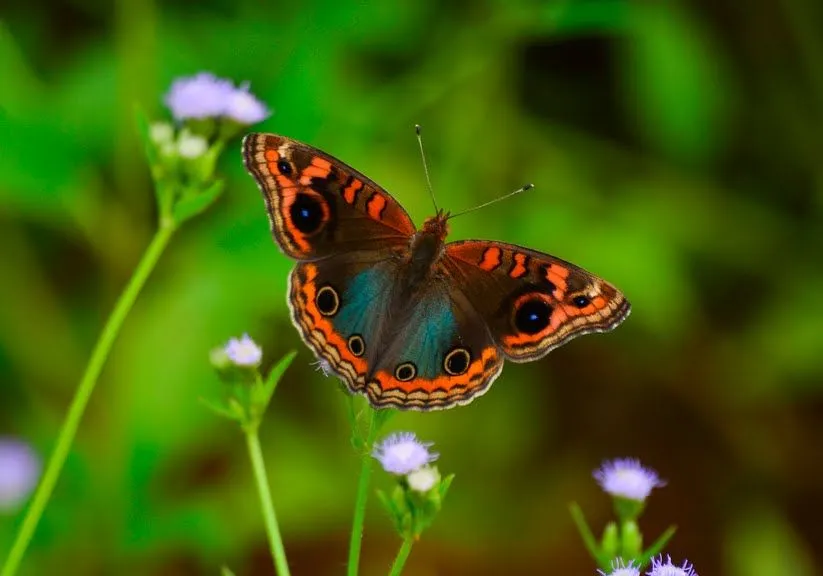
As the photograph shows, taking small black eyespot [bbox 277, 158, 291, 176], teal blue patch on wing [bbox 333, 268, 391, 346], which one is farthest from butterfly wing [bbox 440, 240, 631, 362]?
small black eyespot [bbox 277, 158, 291, 176]

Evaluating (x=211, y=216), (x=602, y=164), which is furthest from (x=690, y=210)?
(x=211, y=216)

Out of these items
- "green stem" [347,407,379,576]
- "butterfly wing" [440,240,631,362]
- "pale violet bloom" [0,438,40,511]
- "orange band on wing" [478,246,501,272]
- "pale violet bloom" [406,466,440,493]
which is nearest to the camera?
"green stem" [347,407,379,576]

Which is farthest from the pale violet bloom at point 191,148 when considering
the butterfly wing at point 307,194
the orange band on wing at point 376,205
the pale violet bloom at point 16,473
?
the pale violet bloom at point 16,473

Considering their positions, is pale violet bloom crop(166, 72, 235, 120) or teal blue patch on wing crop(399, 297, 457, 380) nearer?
teal blue patch on wing crop(399, 297, 457, 380)

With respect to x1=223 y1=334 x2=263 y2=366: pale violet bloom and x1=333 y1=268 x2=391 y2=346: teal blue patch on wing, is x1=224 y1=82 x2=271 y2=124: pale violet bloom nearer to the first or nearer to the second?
x1=333 y1=268 x2=391 y2=346: teal blue patch on wing

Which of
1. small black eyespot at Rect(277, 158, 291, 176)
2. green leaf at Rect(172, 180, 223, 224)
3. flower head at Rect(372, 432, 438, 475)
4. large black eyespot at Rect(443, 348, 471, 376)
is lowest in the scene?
flower head at Rect(372, 432, 438, 475)

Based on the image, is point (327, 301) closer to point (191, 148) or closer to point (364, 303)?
point (364, 303)

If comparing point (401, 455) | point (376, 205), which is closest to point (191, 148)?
point (376, 205)

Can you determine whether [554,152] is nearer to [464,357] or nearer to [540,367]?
[540,367]
